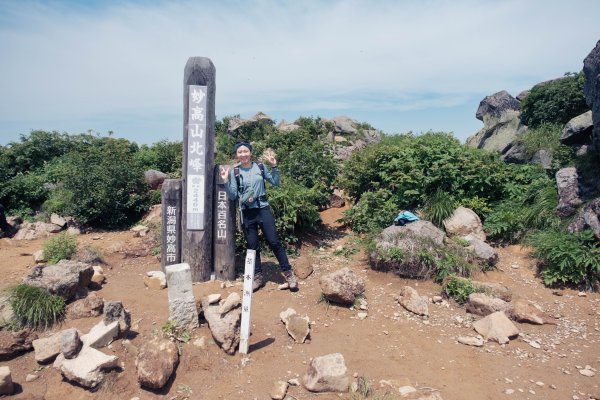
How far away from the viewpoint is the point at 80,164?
8844mm

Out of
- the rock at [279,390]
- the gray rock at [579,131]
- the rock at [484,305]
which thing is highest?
the gray rock at [579,131]

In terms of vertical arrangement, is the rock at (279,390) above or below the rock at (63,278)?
below

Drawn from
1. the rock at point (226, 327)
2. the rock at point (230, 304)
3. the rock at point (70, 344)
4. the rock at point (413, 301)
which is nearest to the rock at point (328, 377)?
the rock at point (226, 327)

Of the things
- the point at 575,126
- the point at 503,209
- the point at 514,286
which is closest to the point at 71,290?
the point at 514,286

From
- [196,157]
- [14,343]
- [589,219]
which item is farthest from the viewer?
[589,219]

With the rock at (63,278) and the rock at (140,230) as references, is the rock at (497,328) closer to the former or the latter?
the rock at (63,278)

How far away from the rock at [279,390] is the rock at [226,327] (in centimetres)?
63

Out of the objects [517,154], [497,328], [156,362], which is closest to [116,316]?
[156,362]

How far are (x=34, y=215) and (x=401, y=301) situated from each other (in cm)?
940

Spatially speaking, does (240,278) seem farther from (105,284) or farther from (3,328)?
(3,328)

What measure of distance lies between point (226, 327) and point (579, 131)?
298 inches

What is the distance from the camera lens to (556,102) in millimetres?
11195

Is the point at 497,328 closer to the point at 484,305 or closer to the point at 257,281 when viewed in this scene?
the point at 484,305

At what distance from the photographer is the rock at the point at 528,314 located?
4.82m
